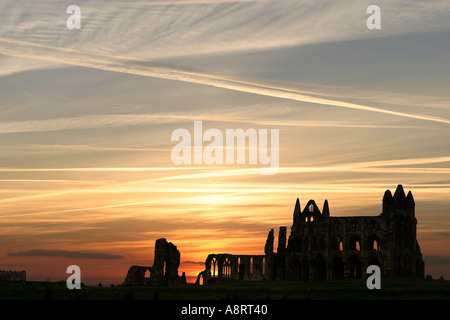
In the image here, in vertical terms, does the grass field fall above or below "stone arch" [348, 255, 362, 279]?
below

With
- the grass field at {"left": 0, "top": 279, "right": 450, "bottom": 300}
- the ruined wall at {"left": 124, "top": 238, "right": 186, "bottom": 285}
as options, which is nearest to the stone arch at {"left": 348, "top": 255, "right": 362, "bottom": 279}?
the ruined wall at {"left": 124, "top": 238, "right": 186, "bottom": 285}

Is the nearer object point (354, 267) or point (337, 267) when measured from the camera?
→ point (337, 267)

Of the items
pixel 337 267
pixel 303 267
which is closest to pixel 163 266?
pixel 303 267

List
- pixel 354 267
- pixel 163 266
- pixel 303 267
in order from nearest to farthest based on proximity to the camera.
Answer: pixel 163 266, pixel 354 267, pixel 303 267

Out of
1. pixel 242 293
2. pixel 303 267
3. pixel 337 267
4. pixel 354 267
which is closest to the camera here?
pixel 242 293

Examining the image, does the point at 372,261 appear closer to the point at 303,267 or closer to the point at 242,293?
the point at 303,267

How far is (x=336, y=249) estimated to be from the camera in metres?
115

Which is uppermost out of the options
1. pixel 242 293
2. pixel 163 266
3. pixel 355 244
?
pixel 355 244

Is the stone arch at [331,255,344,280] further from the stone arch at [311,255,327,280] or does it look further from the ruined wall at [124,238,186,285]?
the ruined wall at [124,238,186,285]

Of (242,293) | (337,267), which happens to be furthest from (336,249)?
(242,293)

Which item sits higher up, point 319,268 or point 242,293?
point 319,268

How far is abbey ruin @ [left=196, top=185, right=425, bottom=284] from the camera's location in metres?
109
